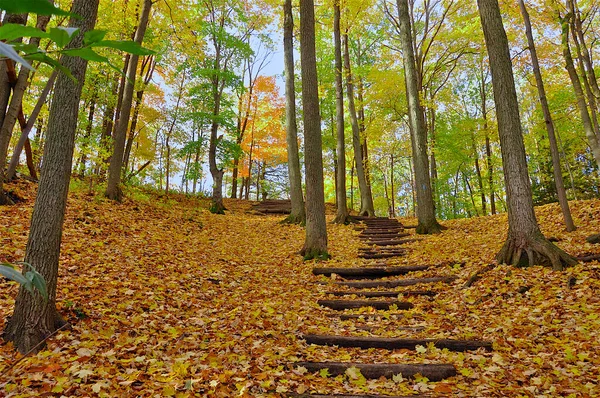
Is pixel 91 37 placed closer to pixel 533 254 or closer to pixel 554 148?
pixel 533 254

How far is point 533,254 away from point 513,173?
1.48m

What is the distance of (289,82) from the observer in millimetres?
13367

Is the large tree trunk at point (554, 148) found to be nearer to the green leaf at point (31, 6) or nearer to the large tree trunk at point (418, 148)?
the large tree trunk at point (418, 148)

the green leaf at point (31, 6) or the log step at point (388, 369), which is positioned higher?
the green leaf at point (31, 6)

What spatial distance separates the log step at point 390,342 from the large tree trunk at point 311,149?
12.3ft

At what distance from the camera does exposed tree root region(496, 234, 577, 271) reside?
5801 millimetres

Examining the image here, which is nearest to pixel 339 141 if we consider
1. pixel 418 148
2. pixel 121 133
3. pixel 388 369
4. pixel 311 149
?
pixel 418 148

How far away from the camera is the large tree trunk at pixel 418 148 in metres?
11.3

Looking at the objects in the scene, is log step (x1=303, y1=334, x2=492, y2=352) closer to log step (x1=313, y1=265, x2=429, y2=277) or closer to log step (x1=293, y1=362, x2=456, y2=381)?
log step (x1=293, y1=362, x2=456, y2=381)

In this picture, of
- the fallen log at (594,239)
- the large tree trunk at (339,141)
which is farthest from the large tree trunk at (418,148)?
the fallen log at (594,239)

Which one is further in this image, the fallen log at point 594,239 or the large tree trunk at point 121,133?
the large tree trunk at point 121,133

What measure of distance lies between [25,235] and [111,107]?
9.89 m

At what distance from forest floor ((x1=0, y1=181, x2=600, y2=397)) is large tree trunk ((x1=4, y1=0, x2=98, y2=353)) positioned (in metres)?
0.23

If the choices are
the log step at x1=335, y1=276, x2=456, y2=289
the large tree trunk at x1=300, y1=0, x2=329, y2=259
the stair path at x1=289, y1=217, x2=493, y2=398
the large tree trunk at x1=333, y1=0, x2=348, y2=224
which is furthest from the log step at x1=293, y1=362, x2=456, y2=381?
the large tree trunk at x1=333, y1=0, x2=348, y2=224
